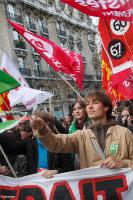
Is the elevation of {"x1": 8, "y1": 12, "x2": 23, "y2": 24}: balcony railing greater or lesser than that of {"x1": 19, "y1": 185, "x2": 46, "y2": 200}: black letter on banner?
greater

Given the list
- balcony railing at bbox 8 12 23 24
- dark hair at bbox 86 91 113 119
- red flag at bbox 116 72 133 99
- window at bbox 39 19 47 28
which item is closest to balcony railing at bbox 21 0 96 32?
window at bbox 39 19 47 28

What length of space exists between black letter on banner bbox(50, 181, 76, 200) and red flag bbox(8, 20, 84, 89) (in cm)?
378

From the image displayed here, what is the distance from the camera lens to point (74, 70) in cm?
735

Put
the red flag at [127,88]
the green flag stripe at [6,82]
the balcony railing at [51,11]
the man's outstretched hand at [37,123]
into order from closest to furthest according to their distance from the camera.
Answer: the man's outstretched hand at [37,123]
the green flag stripe at [6,82]
the red flag at [127,88]
the balcony railing at [51,11]

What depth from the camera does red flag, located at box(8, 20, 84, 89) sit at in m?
6.94

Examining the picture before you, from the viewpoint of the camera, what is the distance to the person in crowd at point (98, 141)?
292 cm

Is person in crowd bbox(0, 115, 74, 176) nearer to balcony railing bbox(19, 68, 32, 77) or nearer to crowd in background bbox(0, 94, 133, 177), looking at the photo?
crowd in background bbox(0, 94, 133, 177)

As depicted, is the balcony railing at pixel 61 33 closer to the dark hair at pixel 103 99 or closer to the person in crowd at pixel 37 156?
the person in crowd at pixel 37 156

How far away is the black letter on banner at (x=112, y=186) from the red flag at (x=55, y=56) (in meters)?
3.82

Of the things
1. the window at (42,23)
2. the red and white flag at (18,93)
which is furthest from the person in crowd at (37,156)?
the window at (42,23)

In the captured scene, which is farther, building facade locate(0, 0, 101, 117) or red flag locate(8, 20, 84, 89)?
building facade locate(0, 0, 101, 117)

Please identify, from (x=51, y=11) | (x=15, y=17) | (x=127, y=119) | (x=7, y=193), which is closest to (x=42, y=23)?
(x=51, y=11)

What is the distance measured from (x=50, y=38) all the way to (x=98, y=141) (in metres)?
33.8

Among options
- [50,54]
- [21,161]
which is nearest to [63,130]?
[21,161]
